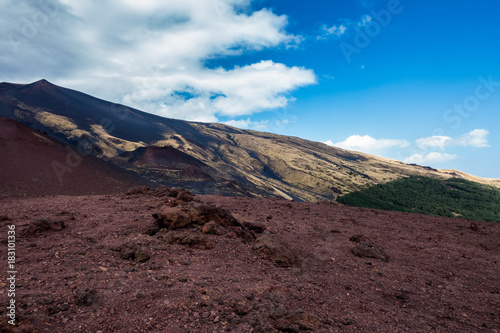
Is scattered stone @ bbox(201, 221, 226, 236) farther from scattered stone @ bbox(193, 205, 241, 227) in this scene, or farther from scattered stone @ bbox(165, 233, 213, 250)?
scattered stone @ bbox(165, 233, 213, 250)

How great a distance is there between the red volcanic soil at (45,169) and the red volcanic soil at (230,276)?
24.1 feet

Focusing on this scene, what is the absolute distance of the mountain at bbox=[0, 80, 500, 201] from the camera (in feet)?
118

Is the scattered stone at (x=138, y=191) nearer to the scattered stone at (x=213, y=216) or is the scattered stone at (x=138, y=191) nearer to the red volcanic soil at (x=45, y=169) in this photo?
the red volcanic soil at (x=45, y=169)

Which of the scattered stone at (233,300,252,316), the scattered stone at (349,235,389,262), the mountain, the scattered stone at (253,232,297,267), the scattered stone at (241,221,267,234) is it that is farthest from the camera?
the mountain

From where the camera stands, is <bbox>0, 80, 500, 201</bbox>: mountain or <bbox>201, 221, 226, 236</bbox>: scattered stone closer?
<bbox>201, 221, 226, 236</bbox>: scattered stone

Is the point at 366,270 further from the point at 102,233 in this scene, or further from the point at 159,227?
the point at 102,233

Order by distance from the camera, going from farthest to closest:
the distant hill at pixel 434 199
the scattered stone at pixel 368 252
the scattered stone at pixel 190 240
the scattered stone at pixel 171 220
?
the distant hill at pixel 434 199, the scattered stone at pixel 368 252, the scattered stone at pixel 171 220, the scattered stone at pixel 190 240

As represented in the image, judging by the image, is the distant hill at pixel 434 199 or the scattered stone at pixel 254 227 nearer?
the scattered stone at pixel 254 227

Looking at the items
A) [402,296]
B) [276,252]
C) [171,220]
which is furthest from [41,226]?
[402,296]

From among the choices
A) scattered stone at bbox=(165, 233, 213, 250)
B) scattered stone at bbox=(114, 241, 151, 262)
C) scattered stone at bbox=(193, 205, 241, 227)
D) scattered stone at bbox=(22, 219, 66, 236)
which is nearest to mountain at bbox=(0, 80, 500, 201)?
scattered stone at bbox=(193, 205, 241, 227)

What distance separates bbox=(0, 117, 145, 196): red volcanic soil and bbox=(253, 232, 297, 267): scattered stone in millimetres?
15700

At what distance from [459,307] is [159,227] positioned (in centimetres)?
777

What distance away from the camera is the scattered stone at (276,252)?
270 inches

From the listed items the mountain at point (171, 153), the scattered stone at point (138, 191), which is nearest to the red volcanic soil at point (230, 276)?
the scattered stone at point (138, 191)
